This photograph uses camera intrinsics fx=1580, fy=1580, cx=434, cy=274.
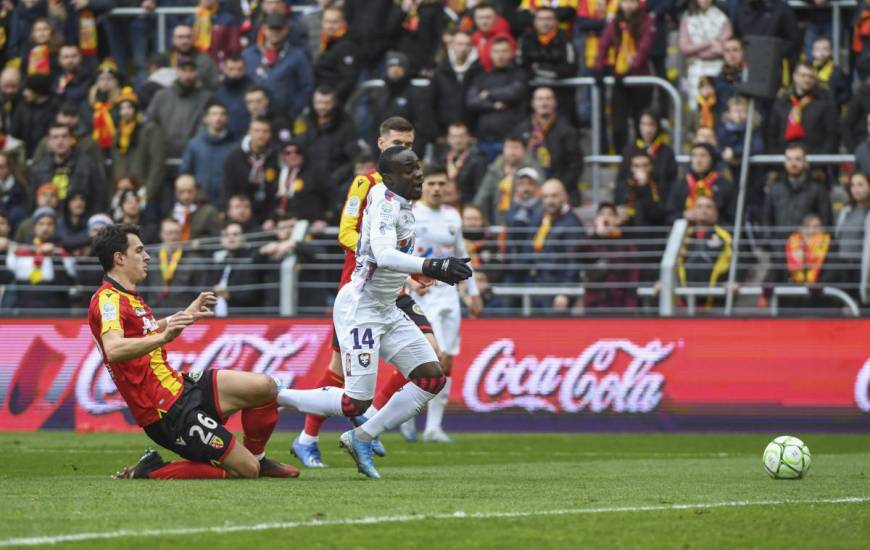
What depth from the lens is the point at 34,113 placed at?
24.4 metres

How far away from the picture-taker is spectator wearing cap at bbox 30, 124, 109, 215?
73.2 feet

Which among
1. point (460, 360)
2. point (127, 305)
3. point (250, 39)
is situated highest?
point (250, 39)

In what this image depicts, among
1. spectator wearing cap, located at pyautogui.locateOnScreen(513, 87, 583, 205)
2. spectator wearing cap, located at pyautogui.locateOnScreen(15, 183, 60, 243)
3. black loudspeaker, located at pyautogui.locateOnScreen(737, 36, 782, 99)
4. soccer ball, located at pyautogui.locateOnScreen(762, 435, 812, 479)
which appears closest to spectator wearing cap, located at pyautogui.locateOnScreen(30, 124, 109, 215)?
spectator wearing cap, located at pyautogui.locateOnScreen(15, 183, 60, 243)

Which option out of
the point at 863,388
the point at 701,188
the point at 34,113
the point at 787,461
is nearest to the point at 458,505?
the point at 787,461

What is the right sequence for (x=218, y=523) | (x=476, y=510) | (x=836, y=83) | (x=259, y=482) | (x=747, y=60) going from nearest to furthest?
(x=218, y=523) → (x=476, y=510) → (x=259, y=482) → (x=747, y=60) → (x=836, y=83)

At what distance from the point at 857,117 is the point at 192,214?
8.84 metres

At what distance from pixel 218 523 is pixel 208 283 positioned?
43.1ft

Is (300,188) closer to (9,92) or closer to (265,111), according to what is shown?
(265,111)

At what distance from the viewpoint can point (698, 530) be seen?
25.6 feet

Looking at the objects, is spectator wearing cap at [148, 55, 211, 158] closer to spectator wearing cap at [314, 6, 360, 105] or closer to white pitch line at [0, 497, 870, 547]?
spectator wearing cap at [314, 6, 360, 105]

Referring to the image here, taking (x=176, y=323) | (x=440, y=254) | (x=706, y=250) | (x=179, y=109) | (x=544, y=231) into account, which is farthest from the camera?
(x=179, y=109)

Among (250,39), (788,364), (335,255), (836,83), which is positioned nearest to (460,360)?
(335,255)

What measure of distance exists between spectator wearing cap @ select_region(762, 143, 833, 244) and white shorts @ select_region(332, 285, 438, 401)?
29.7 ft

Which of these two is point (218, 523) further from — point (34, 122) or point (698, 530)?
point (34, 122)
